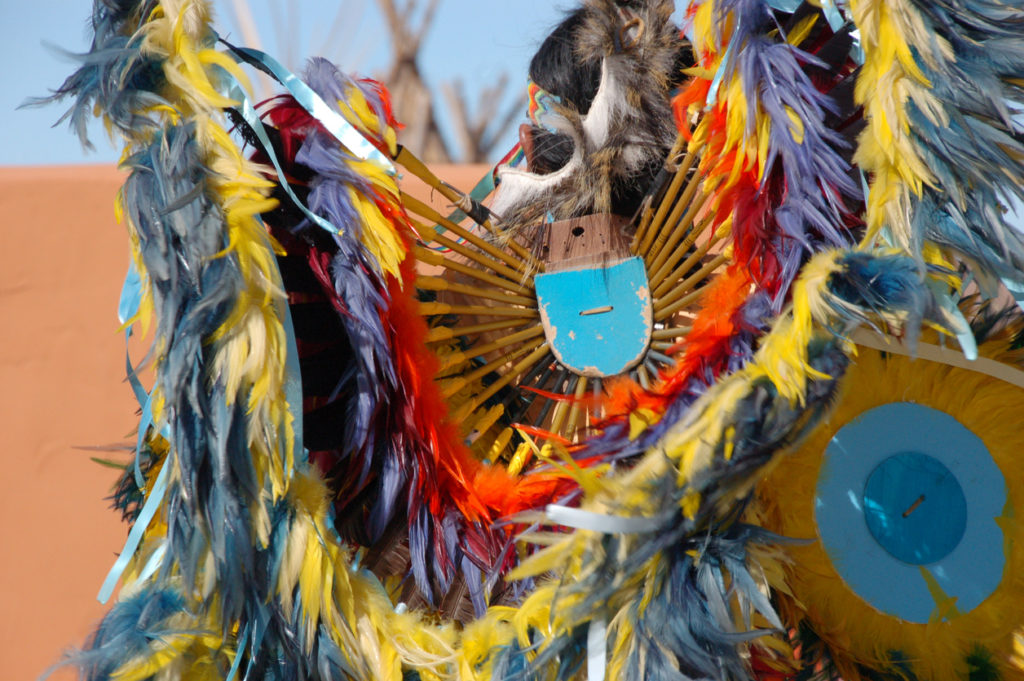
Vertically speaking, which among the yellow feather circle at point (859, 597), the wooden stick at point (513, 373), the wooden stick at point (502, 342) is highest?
the wooden stick at point (502, 342)

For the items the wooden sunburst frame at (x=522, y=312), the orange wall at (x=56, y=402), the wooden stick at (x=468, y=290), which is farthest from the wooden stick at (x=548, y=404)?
the orange wall at (x=56, y=402)

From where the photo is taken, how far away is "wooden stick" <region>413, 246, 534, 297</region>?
120 cm

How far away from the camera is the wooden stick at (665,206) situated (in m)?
1.16

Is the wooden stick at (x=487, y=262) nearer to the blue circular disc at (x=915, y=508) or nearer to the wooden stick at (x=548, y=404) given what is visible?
the wooden stick at (x=548, y=404)

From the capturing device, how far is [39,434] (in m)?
1.94

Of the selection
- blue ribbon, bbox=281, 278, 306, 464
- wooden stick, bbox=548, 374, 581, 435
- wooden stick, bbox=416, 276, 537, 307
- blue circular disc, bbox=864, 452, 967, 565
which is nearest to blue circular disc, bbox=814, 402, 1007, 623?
blue circular disc, bbox=864, 452, 967, 565

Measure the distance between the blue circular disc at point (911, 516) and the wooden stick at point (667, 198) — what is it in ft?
1.20

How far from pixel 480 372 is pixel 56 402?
124 cm

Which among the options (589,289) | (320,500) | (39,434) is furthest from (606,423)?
(39,434)

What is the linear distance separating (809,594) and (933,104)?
58cm

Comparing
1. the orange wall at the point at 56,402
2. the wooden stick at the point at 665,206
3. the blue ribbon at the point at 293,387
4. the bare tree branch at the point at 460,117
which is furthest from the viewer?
the bare tree branch at the point at 460,117

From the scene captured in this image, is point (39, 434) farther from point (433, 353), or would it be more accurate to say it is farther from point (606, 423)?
point (606, 423)

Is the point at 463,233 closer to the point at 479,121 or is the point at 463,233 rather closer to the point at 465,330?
the point at 465,330

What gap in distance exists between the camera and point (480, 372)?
47.9 inches
